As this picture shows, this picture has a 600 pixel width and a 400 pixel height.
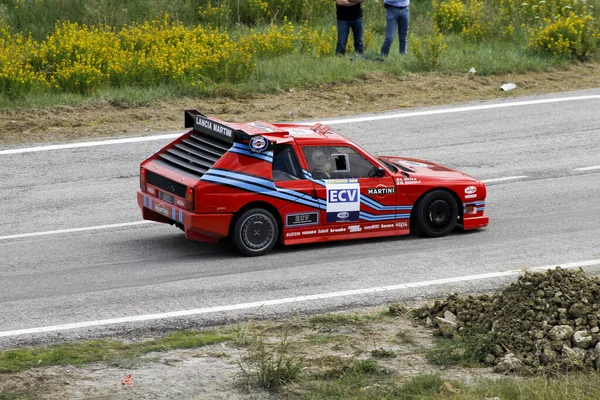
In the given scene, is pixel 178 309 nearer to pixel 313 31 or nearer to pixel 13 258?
A: pixel 13 258

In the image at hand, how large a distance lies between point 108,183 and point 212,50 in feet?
20.3

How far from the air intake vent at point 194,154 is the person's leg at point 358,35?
909 cm

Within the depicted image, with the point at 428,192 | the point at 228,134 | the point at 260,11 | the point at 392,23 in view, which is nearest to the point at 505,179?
the point at 428,192

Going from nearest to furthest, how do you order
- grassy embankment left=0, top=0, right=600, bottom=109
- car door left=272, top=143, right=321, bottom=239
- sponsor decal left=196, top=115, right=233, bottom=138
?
1. sponsor decal left=196, top=115, right=233, bottom=138
2. car door left=272, top=143, right=321, bottom=239
3. grassy embankment left=0, top=0, right=600, bottom=109

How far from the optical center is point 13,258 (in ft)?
41.2

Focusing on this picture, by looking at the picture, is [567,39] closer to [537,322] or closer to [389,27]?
[389,27]

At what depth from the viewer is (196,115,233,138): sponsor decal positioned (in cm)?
1246

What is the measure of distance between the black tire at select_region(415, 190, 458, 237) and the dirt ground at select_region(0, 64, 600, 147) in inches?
228

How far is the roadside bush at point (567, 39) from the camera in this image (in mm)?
22516

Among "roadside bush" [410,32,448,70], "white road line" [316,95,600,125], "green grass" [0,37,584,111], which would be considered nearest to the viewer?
"white road line" [316,95,600,125]

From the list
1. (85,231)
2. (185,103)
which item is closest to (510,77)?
(185,103)

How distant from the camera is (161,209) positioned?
1270 centimetres

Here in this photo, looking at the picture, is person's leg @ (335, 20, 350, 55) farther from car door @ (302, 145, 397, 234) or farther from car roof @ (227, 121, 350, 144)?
car door @ (302, 145, 397, 234)

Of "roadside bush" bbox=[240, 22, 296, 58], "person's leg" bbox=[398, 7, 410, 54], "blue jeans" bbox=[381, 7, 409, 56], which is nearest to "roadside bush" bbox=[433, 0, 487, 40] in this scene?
"person's leg" bbox=[398, 7, 410, 54]
